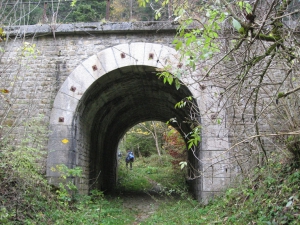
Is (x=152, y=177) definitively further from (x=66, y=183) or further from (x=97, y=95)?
(x=66, y=183)

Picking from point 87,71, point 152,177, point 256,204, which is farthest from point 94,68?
point 152,177

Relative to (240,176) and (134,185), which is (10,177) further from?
(134,185)

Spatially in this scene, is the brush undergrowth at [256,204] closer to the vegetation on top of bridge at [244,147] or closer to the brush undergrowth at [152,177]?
the vegetation on top of bridge at [244,147]

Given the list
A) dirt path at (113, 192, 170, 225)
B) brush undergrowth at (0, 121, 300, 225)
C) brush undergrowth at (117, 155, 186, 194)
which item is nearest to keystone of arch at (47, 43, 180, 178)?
brush undergrowth at (0, 121, 300, 225)

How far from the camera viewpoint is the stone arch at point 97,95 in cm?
705

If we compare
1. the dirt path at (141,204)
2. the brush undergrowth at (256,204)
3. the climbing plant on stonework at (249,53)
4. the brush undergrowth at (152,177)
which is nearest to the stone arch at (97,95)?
the dirt path at (141,204)

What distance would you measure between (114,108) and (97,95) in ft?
6.10

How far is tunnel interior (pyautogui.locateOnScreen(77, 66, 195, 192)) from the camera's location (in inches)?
305

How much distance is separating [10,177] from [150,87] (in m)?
4.66

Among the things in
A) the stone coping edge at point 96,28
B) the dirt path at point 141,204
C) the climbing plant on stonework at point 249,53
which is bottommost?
the dirt path at point 141,204

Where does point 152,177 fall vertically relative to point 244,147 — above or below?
below

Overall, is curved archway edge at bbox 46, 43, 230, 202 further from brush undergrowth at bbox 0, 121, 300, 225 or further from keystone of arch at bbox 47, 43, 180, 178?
brush undergrowth at bbox 0, 121, 300, 225

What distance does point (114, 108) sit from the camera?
9.90 m

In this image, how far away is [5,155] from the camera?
219 inches
